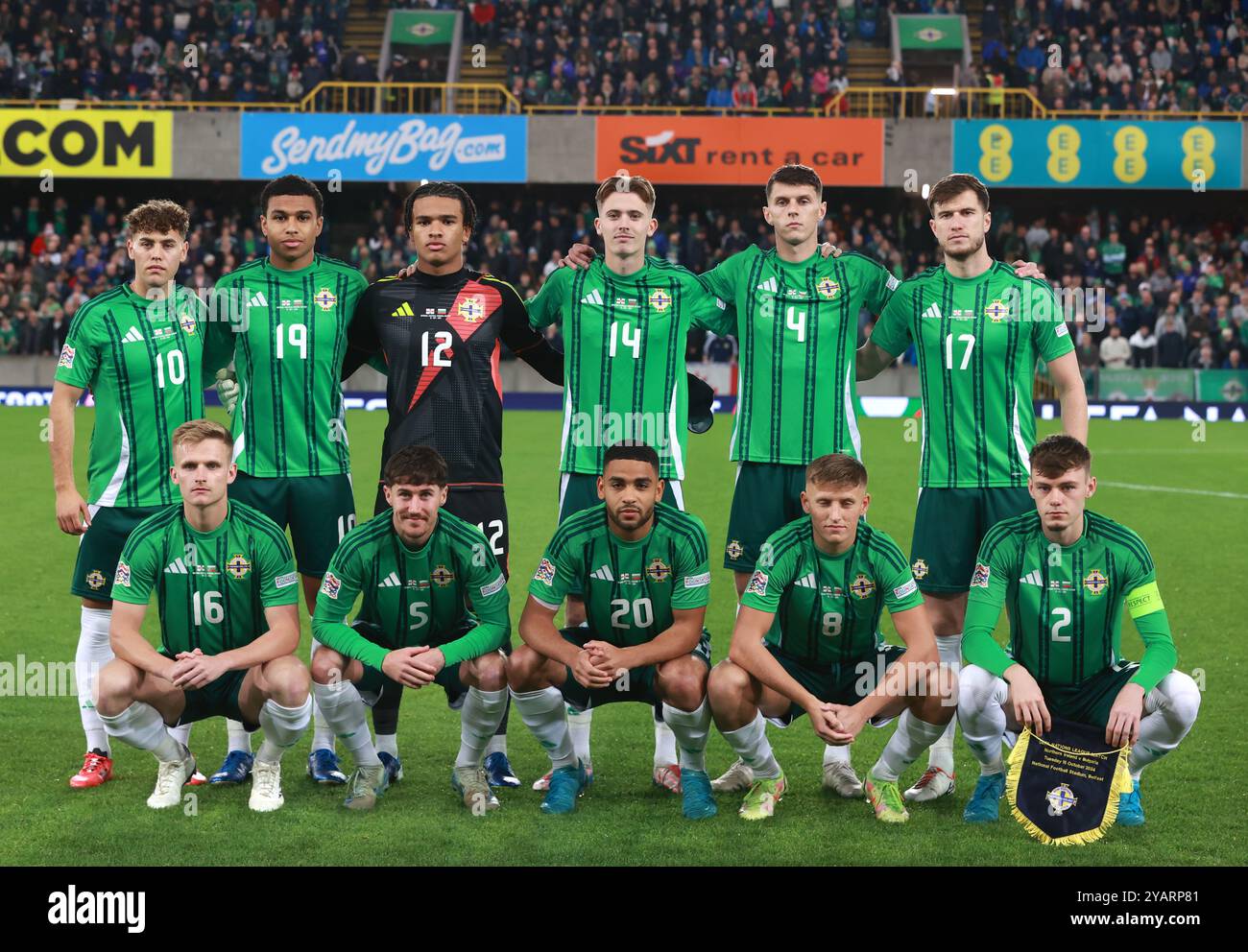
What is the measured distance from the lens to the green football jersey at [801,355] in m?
5.34

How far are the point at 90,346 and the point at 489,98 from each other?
23.2 m

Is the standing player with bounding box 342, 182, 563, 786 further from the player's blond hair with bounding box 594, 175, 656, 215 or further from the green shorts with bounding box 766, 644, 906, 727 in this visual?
the green shorts with bounding box 766, 644, 906, 727

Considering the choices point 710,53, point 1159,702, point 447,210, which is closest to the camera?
point 1159,702

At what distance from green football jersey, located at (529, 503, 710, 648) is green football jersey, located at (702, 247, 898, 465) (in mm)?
573

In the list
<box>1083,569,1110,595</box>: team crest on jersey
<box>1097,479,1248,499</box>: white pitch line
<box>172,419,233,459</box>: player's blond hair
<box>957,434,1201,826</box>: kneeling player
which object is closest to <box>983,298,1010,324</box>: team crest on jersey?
<box>957,434,1201,826</box>: kneeling player

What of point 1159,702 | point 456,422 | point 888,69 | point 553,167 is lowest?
point 1159,702

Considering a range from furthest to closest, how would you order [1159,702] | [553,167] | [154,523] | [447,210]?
1. [553,167]
2. [447,210]
3. [154,523]
4. [1159,702]

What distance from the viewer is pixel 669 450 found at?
536 cm

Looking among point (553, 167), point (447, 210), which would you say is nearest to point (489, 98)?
point (553, 167)

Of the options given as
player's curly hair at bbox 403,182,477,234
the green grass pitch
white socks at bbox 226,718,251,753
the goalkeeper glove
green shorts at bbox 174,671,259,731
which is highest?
player's curly hair at bbox 403,182,477,234

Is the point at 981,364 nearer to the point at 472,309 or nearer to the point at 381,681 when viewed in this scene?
the point at 472,309

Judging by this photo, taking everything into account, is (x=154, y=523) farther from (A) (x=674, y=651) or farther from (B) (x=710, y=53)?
(B) (x=710, y=53)

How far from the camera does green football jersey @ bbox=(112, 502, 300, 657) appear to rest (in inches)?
191

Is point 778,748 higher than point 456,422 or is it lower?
lower
